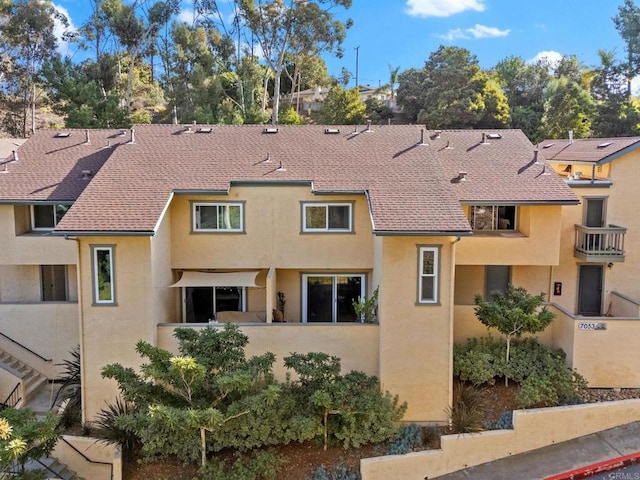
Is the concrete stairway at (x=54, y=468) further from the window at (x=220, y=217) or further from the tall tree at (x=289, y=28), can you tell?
the tall tree at (x=289, y=28)

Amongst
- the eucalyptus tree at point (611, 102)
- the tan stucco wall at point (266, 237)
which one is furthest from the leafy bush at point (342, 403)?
the eucalyptus tree at point (611, 102)

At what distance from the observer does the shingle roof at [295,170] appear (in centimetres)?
1775

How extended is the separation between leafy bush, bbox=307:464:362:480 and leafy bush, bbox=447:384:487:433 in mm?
3951

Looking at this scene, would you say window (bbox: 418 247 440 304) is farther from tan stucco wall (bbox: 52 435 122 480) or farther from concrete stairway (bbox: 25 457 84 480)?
concrete stairway (bbox: 25 457 84 480)

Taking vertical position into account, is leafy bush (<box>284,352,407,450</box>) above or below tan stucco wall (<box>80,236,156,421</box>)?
below

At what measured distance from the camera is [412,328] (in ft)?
56.7

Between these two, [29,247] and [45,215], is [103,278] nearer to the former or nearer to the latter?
[29,247]

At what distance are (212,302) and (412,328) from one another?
9.11 metres

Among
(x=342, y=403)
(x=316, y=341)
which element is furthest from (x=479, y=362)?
(x=316, y=341)

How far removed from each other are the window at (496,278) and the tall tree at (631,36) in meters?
47.2

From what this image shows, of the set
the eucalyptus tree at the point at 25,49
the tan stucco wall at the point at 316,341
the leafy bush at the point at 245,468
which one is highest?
the eucalyptus tree at the point at 25,49

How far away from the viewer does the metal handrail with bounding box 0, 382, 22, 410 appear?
2002cm

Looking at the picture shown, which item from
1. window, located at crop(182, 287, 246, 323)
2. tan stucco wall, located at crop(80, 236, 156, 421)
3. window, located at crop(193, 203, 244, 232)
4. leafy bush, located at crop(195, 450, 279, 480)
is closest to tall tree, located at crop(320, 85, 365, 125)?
window, located at crop(193, 203, 244, 232)

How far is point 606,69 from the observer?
58.4 meters
